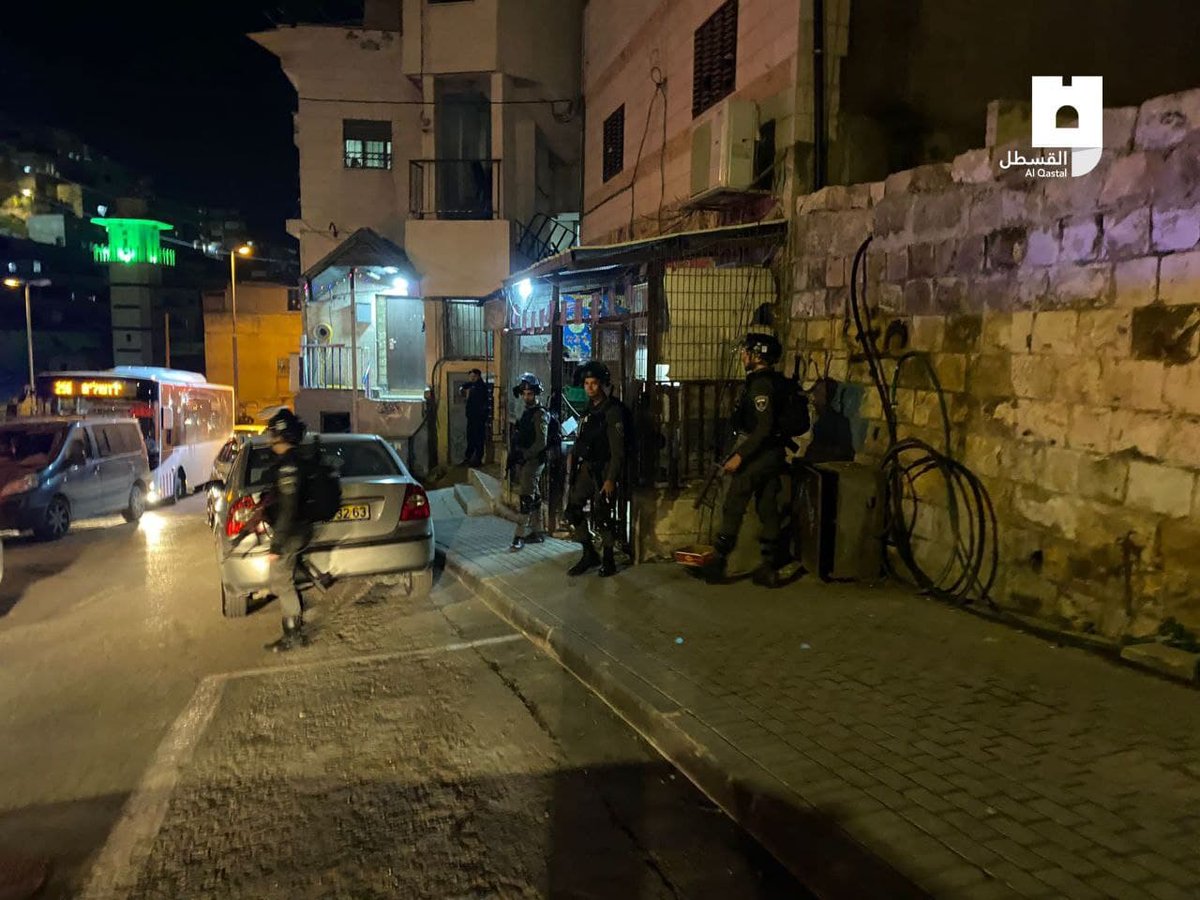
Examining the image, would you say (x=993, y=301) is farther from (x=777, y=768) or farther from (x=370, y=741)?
(x=370, y=741)

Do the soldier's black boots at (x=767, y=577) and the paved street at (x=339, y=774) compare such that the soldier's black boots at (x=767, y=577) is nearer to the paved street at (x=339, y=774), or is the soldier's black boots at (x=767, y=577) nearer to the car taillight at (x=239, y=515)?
the paved street at (x=339, y=774)

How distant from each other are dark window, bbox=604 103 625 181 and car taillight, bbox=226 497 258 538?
935cm

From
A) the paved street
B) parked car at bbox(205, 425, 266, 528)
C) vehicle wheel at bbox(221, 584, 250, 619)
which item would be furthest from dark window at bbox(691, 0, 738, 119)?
vehicle wheel at bbox(221, 584, 250, 619)

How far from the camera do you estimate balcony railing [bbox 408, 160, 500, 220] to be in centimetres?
1781

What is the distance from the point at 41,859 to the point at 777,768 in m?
3.25

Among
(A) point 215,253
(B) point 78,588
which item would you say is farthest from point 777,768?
(A) point 215,253

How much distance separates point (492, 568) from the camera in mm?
7820

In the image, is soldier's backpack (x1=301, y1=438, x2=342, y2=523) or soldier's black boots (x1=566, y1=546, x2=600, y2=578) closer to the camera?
soldier's backpack (x1=301, y1=438, x2=342, y2=523)

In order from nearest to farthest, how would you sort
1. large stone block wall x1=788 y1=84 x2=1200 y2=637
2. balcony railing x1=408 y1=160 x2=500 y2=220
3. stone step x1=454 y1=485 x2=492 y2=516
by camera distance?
large stone block wall x1=788 y1=84 x2=1200 y2=637 < stone step x1=454 y1=485 x2=492 y2=516 < balcony railing x1=408 y1=160 x2=500 y2=220

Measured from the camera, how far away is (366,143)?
20.8 metres

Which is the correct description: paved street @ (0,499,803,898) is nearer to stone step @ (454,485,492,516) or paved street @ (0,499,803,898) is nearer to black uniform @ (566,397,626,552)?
black uniform @ (566,397,626,552)

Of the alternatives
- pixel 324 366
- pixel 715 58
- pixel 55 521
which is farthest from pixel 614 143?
pixel 55 521

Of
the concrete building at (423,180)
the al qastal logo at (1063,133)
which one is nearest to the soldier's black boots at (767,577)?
the al qastal logo at (1063,133)

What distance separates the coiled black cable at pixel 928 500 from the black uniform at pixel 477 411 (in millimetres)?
8419
